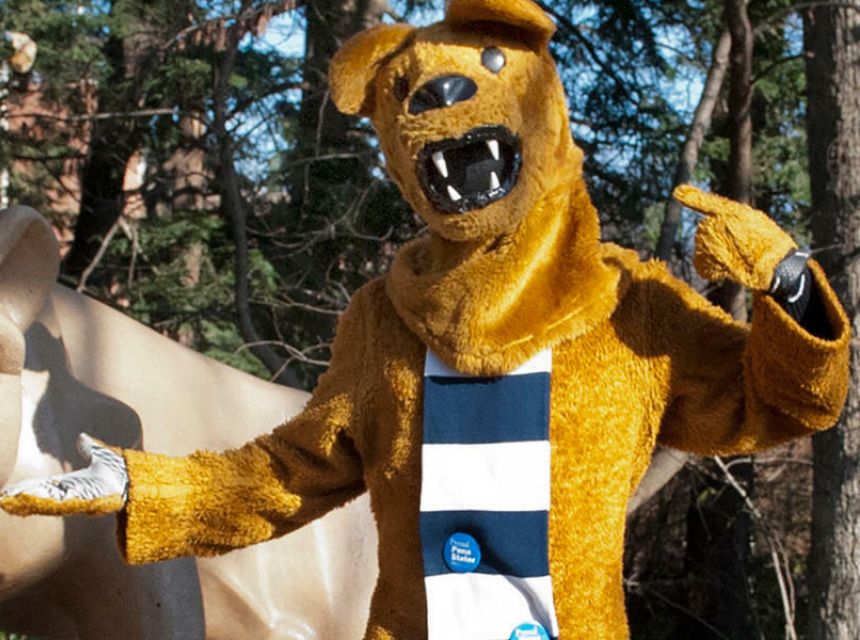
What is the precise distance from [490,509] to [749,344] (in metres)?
0.45

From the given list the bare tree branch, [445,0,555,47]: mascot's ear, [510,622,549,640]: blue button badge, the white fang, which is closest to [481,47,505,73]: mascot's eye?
[445,0,555,47]: mascot's ear

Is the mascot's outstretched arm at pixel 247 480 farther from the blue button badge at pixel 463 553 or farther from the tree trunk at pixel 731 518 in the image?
the tree trunk at pixel 731 518

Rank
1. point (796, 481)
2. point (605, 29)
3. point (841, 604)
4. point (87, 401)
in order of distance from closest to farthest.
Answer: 1. point (87, 401)
2. point (841, 604)
3. point (605, 29)
4. point (796, 481)

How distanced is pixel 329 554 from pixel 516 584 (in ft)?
5.40

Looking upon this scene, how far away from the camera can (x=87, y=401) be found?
108 inches

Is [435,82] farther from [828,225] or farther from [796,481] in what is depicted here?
[796,481]

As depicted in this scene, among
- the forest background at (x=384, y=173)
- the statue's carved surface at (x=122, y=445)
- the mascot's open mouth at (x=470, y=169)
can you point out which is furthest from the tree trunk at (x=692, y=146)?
the mascot's open mouth at (x=470, y=169)

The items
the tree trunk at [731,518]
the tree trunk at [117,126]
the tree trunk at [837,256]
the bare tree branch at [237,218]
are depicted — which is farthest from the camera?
the tree trunk at [117,126]

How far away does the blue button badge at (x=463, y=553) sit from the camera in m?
1.83

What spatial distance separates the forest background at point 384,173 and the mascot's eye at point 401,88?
2.48 m

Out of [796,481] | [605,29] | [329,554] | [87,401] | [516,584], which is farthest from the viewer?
[796,481]

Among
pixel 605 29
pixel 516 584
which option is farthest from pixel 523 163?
pixel 605 29

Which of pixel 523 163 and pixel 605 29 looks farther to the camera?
pixel 605 29

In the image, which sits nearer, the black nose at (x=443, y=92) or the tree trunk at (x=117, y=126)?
the black nose at (x=443, y=92)
